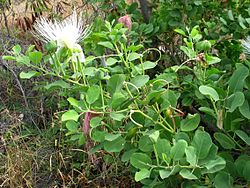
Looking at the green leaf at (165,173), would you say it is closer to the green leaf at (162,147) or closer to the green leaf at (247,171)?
the green leaf at (162,147)

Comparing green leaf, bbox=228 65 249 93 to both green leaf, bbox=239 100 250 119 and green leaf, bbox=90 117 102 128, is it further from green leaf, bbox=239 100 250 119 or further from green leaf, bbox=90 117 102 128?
green leaf, bbox=90 117 102 128

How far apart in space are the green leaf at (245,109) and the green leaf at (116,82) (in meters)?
0.38

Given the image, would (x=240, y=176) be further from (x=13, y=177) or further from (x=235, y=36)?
(x=13, y=177)

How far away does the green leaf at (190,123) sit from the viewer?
1747mm

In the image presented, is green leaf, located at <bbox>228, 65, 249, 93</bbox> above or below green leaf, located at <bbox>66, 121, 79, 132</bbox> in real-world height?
above

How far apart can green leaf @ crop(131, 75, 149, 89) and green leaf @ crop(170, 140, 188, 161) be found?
0.25 m

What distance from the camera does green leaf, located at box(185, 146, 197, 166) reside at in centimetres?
154

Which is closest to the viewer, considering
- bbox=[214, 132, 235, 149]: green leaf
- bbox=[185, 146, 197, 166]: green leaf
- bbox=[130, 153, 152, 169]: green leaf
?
bbox=[185, 146, 197, 166]: green leaf

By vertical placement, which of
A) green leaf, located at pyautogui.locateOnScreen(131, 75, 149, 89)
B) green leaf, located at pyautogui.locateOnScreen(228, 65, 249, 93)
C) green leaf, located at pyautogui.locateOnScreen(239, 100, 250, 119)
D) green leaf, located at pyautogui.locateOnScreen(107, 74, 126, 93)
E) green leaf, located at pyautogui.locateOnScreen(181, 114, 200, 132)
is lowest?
green leaf, located at pyautogui.locateOnScreen(181, 114, 200, 132)

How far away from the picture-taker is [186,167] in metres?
1.58

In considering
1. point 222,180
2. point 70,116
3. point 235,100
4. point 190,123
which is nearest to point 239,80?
point 235,100

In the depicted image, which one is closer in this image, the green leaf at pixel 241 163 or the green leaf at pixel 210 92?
the green leaf at pixel 210 92

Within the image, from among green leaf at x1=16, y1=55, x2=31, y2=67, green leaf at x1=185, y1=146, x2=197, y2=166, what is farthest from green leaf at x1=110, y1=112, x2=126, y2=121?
green leaf at x1=16, y1=55, x2=31, y2=67

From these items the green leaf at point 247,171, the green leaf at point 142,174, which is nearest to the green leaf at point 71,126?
the green leaf at point 142,174
